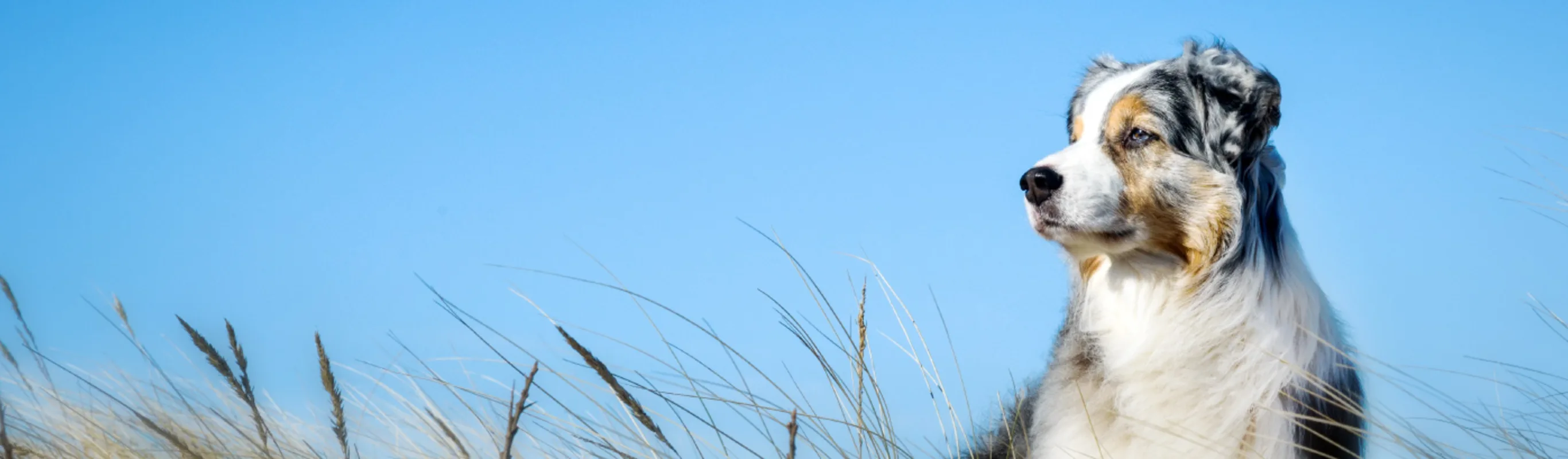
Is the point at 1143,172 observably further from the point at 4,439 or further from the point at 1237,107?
the point at 4,439

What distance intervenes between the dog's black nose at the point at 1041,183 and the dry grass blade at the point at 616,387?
1.75m

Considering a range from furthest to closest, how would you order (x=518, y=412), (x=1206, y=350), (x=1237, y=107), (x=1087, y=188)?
(x=1237, y=107) → (x=1206, y=350) → (x=1087, y=188) → (x=518, y=412)

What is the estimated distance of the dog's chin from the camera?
3.18m

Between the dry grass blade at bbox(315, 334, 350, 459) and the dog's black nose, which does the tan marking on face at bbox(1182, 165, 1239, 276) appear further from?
the dry grass blade at bbox(315, 334, 350, 459)

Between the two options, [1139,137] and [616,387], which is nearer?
[616,387]

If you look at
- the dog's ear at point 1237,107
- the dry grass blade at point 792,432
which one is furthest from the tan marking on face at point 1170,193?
the dry grass blade at point 792,432

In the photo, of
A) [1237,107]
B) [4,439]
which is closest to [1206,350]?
[1237,107]

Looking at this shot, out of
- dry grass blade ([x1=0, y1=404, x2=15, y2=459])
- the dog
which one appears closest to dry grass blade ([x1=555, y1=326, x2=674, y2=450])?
dry grass blade ([x1=0, y1=404, x2=15, y2=459])

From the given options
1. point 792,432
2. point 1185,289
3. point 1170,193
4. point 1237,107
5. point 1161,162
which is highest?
point 1237,107

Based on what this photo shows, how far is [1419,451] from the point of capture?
8.68 ft

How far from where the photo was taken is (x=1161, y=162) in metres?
3.36

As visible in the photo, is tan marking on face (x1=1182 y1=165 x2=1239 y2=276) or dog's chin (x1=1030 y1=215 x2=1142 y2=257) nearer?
dog's chin (x1=1030 y1=215 x2=1142 y2=257)

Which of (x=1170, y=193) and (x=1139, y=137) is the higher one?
(x=1139, y=137)

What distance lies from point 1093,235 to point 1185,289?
0.39m
